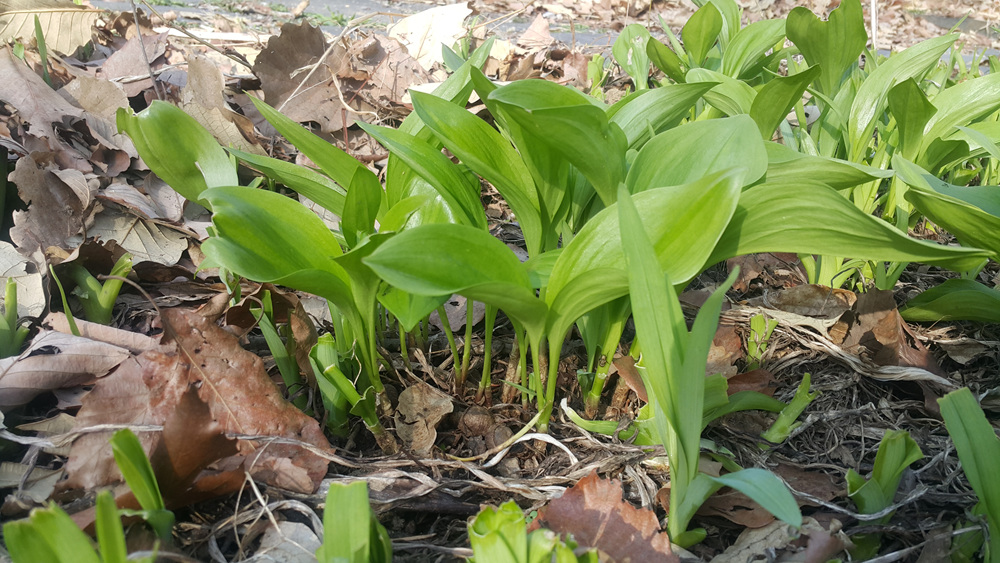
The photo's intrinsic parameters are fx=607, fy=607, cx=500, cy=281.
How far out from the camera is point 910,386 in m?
1.25

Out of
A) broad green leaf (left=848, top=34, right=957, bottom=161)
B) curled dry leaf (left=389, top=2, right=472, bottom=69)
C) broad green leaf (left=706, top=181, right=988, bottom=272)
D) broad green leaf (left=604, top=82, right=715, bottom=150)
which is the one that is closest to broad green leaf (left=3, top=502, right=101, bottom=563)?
broad green leaf (left=706, top=181, right=988, bottom=272)

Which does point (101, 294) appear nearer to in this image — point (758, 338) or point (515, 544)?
point (515, 544)

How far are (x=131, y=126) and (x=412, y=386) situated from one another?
0.66 m

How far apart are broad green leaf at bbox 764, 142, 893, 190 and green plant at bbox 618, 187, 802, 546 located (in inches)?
13.1

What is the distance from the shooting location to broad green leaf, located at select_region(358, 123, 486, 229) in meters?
0.95

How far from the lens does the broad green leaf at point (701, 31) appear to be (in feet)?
6.58

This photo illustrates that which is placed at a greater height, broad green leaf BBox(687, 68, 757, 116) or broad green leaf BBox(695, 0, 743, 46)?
broad green leaf BBox(695, 0, 743, 46)

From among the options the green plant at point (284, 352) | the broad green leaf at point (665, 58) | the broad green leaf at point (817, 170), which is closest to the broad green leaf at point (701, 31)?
the broad green leaf at point (665, 58)

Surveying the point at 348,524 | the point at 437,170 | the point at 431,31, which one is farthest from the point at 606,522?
the point at 431,31

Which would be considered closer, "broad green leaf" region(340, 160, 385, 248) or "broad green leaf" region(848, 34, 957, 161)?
"broad green leaf" region(340, 160, 385, 248)

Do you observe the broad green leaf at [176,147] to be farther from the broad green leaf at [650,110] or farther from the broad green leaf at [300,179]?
the broad green leaf at [650,110]

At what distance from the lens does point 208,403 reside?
36.1 inches

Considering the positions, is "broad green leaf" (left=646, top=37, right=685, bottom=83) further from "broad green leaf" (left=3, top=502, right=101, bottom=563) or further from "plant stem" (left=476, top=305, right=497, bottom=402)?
"broad green leaf" (left=3, top=502, right=101, bottom=563)

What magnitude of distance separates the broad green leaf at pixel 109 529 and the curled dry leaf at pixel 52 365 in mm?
532
